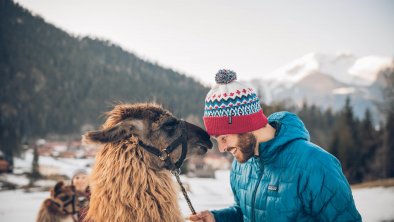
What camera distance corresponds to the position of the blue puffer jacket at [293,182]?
1.83 m

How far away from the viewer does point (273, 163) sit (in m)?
2.17

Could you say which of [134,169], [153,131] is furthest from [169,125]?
[134,169]

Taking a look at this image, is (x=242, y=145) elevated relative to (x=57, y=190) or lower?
elevated

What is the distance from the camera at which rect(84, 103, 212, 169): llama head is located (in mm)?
2807

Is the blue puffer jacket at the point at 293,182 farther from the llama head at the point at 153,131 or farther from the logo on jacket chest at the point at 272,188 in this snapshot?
the llama head at the point at 153,131

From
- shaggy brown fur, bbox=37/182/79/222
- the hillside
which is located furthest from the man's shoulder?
the hillside

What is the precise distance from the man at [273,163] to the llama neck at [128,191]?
1.27 feet

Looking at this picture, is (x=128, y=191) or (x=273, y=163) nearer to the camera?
(x=273, y=163)

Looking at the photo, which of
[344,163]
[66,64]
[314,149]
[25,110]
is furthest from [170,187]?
[66,64]

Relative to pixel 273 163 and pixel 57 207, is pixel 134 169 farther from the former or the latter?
pixel 57 207

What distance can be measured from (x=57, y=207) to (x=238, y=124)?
496 centimetres

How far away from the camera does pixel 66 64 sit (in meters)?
71.2

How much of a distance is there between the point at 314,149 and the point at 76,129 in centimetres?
6168

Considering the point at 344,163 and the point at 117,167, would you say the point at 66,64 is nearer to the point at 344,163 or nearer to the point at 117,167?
the point at 344,163
